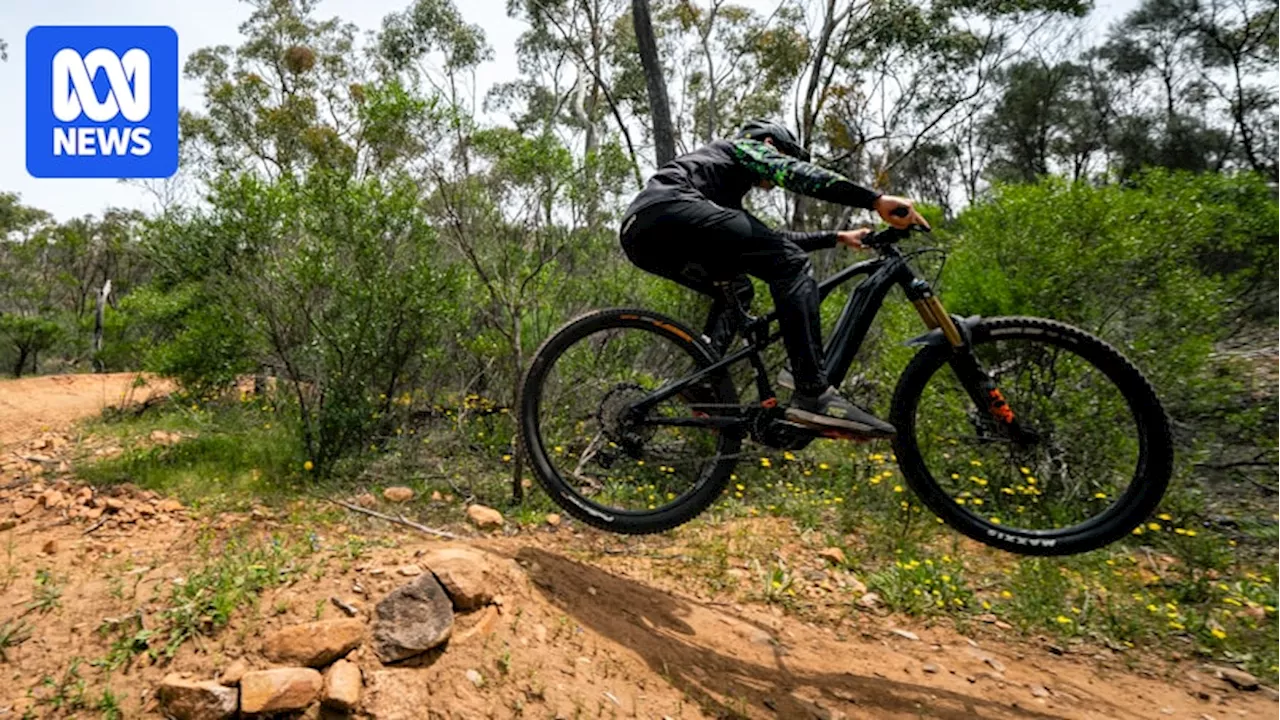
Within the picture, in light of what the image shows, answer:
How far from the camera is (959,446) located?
18.7 feet

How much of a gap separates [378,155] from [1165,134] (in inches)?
1046

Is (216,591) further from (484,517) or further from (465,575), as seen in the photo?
(484,517)

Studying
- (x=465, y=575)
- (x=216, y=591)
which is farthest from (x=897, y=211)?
(x=216, y=591)

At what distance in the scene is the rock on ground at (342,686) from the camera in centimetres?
260

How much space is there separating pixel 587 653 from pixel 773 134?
Answer: 2712mm

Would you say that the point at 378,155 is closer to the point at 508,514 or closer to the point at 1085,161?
the point at 508,514

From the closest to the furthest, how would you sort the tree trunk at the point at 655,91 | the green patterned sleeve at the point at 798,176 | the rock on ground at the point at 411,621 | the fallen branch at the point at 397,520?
1. the rock on ground at the point at 411,621
2. the green patterned sleeve at the point at 798,176
3. the fallen branch at the point at 397,520
4. the tree trunk at the point at 655,91

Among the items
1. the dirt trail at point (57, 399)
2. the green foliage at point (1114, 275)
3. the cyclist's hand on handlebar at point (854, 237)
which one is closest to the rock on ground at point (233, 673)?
the cyclist's hand on handlebar at point (854, 237)

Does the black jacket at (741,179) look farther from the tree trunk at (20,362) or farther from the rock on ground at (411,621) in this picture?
the tree trunk at (20,362)

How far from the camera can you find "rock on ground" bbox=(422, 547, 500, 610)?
319 cm

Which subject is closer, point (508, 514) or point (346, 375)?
point (508, 514)

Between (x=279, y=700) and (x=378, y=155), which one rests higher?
(x=378, y=155)

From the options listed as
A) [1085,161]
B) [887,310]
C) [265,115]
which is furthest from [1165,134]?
[265,115]

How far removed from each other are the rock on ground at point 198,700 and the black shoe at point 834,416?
2560 millimetres
